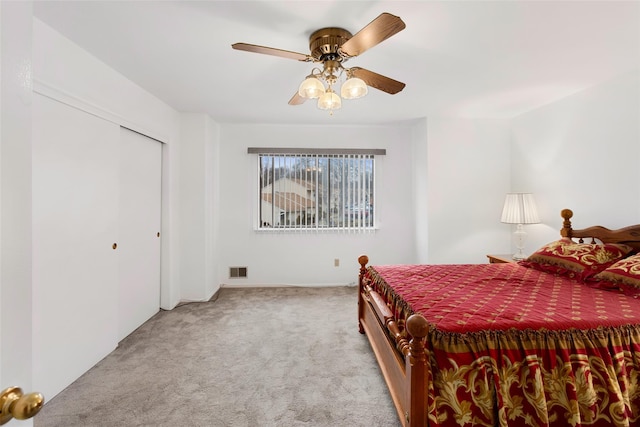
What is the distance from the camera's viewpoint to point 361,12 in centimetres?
173

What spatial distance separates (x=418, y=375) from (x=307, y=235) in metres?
3.17

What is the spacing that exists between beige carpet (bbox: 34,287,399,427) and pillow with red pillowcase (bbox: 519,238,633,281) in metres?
1.75

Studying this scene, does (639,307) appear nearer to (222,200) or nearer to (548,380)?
(548,380)

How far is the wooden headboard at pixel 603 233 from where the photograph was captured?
Result: 95.2 inches

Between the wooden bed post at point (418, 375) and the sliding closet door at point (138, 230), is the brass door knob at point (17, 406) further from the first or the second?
the sliding closet door at point (138, 230)

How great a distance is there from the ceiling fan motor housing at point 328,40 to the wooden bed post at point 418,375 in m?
1.69

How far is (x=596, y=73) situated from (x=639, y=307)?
2.08 m

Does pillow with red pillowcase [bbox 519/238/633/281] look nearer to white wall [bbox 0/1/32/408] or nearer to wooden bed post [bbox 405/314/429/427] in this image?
wooden bed post [bbox 405/314/429/427]

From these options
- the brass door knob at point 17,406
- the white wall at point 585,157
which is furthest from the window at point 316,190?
the brass door knob at point 17,406

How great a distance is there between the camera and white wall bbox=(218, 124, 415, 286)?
4.30 metres

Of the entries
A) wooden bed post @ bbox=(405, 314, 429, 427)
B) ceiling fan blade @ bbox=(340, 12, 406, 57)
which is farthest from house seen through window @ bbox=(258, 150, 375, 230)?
wooden bed post @ bbox=(405, 314, 429, 427)

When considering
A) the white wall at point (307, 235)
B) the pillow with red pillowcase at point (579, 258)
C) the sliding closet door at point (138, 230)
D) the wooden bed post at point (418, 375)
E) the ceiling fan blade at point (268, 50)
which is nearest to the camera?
the wooden bed post at point (418, 375)

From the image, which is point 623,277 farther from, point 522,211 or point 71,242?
point 71,242

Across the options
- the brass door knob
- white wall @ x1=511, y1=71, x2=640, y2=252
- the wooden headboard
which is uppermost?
white wall @ x1=511, y1=71, x2=640, y2=252
